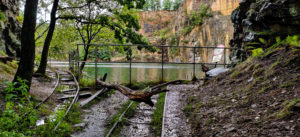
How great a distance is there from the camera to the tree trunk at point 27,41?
246 inches

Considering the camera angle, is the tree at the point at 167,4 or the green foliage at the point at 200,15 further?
the tree at the point at 167,4

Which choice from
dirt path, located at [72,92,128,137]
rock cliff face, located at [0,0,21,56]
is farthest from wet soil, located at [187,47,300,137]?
rock cliff face, located at [0,0,21,56]

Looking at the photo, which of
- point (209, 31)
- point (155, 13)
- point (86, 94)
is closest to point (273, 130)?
point (86, 94)

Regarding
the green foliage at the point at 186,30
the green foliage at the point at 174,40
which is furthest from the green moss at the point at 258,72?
the green foliage at the point at 174,40

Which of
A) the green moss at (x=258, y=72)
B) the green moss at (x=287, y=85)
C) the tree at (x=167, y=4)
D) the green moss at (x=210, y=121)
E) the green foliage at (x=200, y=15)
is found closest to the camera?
the green moss at (x=287, y=85)

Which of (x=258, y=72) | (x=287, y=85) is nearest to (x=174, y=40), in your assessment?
(x=258, y=72)

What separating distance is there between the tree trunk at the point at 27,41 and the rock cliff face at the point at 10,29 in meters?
7.33

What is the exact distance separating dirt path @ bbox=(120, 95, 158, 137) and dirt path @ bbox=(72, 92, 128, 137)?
59 centimetres

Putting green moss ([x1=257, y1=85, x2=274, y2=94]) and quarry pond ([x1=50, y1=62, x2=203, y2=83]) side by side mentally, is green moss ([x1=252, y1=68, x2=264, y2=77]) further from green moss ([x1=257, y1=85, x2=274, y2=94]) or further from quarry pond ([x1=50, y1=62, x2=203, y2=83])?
quarry pond ([x1=50, y1=62, x2=203, y2=83])

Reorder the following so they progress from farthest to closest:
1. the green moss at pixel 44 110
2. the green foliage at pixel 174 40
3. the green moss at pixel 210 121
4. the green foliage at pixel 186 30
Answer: the green foliage at pixel 174 40 → the green foliage at pixel 186 30 → the green moss at pixel 44 110 → the green moss at pixel 210 121

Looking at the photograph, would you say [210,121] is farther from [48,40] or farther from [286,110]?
[48,40]

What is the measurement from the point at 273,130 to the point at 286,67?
253cm

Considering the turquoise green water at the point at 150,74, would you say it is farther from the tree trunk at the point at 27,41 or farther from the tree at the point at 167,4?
the tree at the point at 167,4

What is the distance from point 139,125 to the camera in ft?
16.9
